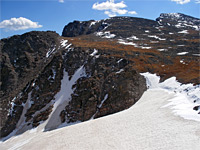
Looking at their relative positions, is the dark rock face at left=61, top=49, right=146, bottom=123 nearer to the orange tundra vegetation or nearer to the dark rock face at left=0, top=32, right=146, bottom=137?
the dark rock face at left=0, top=32, right=146, bottom=137

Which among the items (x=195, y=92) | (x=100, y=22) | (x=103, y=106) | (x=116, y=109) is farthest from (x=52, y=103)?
(x=100, y=22)

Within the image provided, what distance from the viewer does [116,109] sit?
33.9m

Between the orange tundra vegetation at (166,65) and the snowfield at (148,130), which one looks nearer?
the snowfield at (148,130)

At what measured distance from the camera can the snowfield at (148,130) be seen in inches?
706

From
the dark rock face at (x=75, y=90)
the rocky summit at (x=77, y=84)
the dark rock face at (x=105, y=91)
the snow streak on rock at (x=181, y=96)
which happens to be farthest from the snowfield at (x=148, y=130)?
the rocky summit at (x=77, y=84)

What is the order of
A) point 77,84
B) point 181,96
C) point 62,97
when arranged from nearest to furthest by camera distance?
point 181,96, point 77,84, point 62,97

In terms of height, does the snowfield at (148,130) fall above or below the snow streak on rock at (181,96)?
below

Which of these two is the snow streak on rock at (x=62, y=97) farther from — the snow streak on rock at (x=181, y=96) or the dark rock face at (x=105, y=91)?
the snow streak on rock at (x=181, y=96)

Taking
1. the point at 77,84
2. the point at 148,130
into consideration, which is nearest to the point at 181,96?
the point at 148,130

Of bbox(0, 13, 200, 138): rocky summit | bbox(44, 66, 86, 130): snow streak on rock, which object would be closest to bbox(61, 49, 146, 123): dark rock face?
bbox(0, 13, 200, 138): rocky summit

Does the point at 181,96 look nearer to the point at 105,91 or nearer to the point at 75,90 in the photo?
the point at 105,91

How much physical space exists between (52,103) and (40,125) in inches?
272

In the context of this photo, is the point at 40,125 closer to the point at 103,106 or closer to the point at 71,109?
the point at 71,109

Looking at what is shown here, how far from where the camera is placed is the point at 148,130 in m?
21.0
